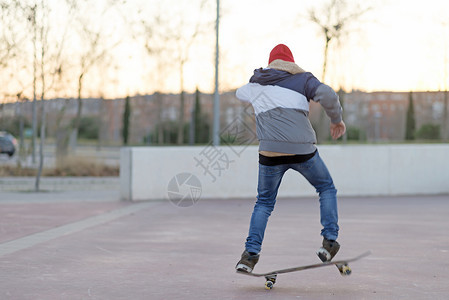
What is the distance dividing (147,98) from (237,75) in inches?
619

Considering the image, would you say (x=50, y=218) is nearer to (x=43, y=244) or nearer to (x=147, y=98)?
(x=43, y=244)

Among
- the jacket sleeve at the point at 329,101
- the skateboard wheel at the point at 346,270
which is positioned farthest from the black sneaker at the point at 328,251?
the jacket sleeve at the point at 329,101

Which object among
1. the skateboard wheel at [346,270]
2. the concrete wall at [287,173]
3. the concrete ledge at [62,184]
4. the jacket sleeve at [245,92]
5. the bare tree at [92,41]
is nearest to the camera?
the skateboard wheel at [346,270]

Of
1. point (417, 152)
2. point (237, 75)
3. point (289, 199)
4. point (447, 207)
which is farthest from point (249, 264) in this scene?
point (237, 75)

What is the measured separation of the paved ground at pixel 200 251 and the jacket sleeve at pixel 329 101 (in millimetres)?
1247

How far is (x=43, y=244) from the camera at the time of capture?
812cm

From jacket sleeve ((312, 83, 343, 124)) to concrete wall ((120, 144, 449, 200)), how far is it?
9.25 meters

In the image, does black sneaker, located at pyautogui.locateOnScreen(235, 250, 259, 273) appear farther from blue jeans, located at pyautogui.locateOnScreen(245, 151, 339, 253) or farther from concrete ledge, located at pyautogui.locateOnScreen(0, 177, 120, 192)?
concrete ledge, located at pyautogui.locateOnScreen(0, 177, 120, 192)

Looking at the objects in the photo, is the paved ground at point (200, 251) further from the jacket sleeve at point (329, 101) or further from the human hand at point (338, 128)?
the jacket sleeve at point (329, 101)

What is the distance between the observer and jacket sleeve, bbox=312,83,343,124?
5059mm

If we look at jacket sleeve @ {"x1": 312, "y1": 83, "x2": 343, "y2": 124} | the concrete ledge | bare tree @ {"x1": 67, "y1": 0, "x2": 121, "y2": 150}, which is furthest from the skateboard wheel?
bare tree @ {"x1": 67, "y1": 0, "x2": 121, "y2": 150}

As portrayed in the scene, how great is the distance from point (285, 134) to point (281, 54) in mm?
588

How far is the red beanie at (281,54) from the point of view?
5.39 metres

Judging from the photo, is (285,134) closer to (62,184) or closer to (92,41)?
(62,184)
